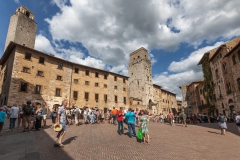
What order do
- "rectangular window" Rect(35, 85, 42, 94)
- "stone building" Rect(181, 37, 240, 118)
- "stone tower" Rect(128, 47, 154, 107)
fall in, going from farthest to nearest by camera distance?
"stone tower" Rect(128, 47, 154, 107) → "rectangular window" Rect(35, 85, 42, 94) → "stone building" Rect(181, 37, 240, 118)

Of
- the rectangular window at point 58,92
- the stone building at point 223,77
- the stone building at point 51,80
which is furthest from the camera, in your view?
the rectangular window at point 58,92

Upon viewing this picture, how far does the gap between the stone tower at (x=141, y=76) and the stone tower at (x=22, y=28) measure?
30638 millimetres

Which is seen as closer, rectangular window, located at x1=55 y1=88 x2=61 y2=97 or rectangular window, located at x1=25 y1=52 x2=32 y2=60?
rectangular window, located at x1=25 y1=52 x2=32 y2=60

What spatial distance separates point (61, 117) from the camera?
627cm

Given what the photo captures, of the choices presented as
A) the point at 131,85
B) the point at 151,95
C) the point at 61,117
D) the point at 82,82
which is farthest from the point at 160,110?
the point at 61,117

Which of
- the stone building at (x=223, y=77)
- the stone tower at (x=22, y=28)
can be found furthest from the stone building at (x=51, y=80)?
the stone building at (x=223, y=77)

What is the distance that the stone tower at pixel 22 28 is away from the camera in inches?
1350

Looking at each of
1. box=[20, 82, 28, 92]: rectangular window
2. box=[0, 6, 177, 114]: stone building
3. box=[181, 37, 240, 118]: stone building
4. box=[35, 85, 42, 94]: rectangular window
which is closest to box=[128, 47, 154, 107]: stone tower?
box=[0, 6, 177, 114]: stone building

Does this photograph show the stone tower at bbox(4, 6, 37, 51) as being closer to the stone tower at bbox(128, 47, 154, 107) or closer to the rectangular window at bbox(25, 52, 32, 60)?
the rectangular window at bbox(25, 52, 32, 60)

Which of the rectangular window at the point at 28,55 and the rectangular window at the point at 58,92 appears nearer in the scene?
the rectangular window at the point at 28,55

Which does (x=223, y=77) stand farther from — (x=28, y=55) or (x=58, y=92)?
(x=28, y=55)

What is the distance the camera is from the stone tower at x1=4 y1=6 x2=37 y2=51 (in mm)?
34281

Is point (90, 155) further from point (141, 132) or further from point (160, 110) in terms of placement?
point (160, 110)

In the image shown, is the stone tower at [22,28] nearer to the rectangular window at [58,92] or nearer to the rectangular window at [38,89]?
the rectangular window at [38,89]
